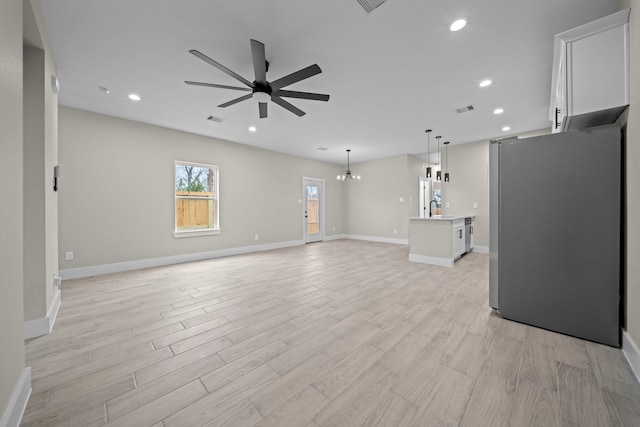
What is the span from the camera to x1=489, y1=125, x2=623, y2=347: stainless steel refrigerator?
190cm

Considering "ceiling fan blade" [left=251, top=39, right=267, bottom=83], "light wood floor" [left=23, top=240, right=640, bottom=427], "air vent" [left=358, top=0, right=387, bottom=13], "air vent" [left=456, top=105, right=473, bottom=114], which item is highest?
"air vent" [left=456, top=105, right=473, bottom=114]

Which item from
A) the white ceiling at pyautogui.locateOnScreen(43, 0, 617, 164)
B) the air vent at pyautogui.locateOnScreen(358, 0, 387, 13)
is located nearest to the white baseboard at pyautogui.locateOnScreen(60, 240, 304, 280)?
the white ceiling at pyautogui.locateOnScreen(43, 0, 617, 164)

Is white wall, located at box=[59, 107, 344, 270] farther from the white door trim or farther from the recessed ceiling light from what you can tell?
the recessed ceiling light

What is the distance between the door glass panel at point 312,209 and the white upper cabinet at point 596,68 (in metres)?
6.47

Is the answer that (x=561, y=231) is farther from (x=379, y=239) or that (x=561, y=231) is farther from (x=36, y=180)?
(x=379, y=239)

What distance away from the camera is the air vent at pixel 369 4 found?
187 centimetres

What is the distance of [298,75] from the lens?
2.33 metres

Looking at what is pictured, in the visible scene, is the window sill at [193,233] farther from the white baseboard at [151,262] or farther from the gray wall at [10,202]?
the gray wall at [10,202]

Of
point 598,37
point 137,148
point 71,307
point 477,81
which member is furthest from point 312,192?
point 598,37

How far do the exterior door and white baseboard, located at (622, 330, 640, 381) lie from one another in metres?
6.54

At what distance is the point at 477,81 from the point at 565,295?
9.00 ft

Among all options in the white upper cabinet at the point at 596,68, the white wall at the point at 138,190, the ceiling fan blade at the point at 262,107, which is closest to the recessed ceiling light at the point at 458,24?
the white upper cabinet at the point at 596,68

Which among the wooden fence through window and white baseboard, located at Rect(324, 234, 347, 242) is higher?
the wooden fence through window

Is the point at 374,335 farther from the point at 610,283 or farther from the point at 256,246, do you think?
the point at 256,246
